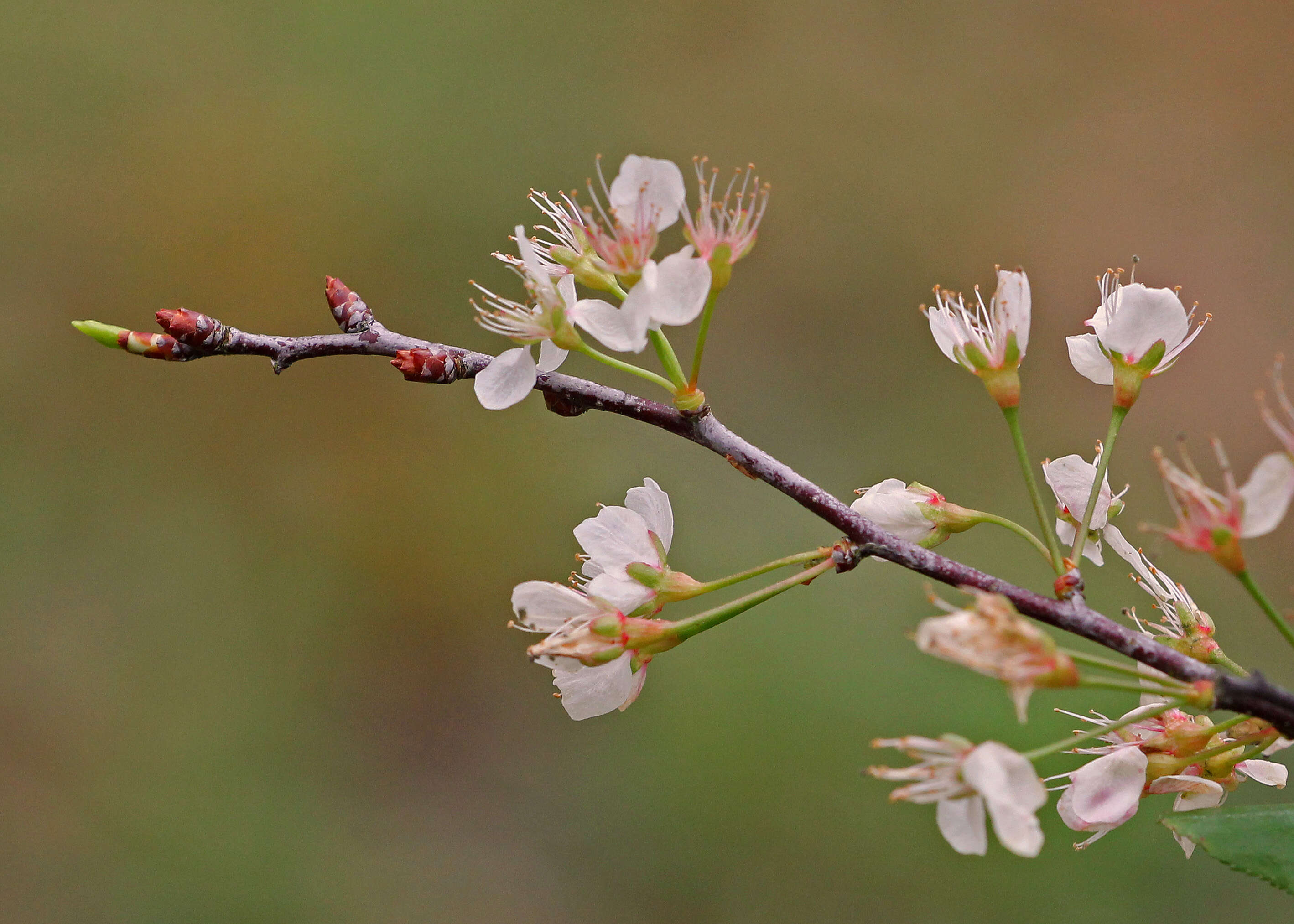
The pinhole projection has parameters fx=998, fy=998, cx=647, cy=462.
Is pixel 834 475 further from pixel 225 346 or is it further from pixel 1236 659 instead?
pixel 225 346

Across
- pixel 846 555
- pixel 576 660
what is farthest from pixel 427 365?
pixel 846 555

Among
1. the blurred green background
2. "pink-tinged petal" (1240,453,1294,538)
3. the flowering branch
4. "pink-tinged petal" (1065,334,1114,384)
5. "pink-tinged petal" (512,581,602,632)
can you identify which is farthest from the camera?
the blurred green background

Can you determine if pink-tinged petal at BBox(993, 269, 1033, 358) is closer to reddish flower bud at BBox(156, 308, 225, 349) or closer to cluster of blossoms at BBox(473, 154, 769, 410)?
cluster of blossoms at BBox(473, 154, 769, 410)

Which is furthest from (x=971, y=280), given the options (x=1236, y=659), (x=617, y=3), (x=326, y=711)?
(x=326, y=711)

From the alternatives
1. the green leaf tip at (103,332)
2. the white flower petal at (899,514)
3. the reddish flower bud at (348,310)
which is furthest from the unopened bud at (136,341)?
the white flower petal at (899,514)

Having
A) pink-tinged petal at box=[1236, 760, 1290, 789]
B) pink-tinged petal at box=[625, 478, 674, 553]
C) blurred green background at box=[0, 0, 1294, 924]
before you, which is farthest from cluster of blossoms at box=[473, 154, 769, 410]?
blurred green background at box=[0, 0, 1294, 924]

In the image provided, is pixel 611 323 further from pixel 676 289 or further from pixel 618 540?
pixel 618 540
